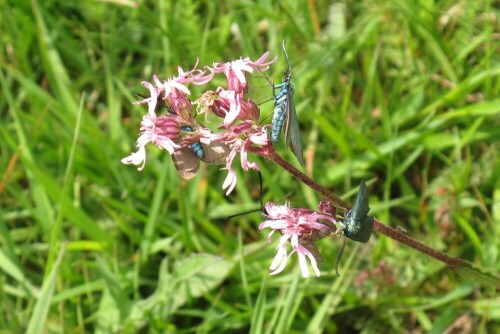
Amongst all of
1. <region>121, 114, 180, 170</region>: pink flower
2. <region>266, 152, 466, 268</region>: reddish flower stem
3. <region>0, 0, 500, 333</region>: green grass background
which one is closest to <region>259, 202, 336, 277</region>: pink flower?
<region>266, 152, 466, 268</region>: reddish flower stem

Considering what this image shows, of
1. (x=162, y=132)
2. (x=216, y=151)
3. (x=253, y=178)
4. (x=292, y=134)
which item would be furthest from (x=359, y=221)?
(x=253, y=178)

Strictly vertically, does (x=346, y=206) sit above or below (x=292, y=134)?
below

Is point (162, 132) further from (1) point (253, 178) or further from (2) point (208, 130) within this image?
(1) point (253, 178)

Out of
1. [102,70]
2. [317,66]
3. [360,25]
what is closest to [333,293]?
[317,66]

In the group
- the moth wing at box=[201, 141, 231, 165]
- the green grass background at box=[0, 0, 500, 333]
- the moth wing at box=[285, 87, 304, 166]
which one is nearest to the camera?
the moth wing at box=[285, 87, 304, 166]

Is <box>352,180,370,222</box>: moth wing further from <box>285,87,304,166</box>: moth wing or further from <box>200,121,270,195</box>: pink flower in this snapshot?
<box>200,121,270,195</box>: pink flower

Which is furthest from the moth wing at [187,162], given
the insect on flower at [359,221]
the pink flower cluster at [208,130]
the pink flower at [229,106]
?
the insect on flower at [359,221]
